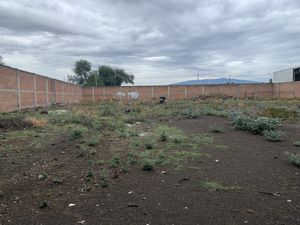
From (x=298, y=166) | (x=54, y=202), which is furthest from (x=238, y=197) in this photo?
(x=54, y=202)

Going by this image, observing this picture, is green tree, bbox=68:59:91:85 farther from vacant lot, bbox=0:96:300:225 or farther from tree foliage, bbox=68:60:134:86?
vacant lot, bbox=0:96:300:225

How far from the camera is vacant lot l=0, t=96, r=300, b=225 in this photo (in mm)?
2871

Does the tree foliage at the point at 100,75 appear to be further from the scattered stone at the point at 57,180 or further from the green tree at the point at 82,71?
the scattered stone at the point at 57,180

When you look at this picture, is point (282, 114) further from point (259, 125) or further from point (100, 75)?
point (100, 75)

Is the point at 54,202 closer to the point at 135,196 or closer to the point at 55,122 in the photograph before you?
the point at 135,196

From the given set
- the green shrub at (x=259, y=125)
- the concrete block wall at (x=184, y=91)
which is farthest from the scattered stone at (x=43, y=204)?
the concrete block wall at (x=184, y=91)

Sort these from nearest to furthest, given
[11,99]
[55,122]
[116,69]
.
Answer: [55,122]
[11,99]
[116,69]

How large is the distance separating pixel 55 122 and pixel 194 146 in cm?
610

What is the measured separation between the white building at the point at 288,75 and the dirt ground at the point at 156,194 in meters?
33.4

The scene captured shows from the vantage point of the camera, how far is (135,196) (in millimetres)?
3363

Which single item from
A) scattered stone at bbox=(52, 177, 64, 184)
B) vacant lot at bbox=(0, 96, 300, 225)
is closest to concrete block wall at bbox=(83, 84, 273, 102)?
vacant lot at bbox=(0, 96, 300, 225)

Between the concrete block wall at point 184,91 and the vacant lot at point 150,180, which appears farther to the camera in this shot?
the concrete block wall at point 184,91

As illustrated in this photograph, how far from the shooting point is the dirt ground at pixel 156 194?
9.21ft

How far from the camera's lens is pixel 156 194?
3.42m
